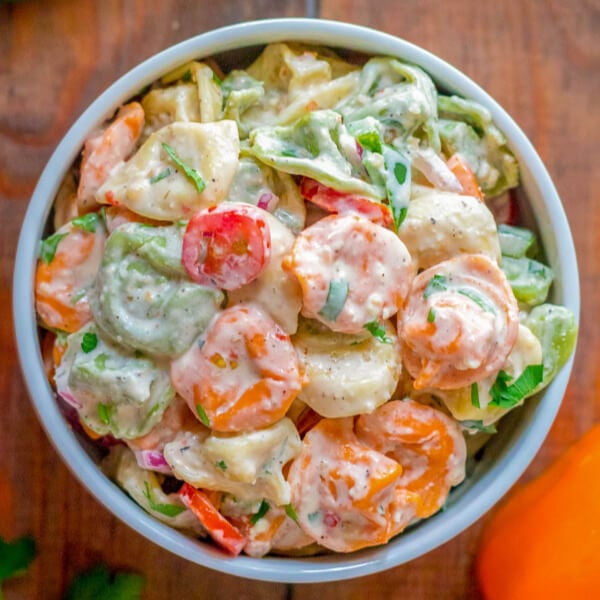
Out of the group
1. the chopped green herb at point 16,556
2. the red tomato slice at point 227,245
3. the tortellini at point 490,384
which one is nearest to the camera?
the red tomato slice at point 227,245

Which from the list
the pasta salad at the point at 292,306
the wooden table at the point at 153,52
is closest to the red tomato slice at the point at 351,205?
the pasta salad at the point at 292,306

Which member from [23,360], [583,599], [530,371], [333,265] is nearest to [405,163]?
[333,265]

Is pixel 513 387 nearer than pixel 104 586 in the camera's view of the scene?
Yes

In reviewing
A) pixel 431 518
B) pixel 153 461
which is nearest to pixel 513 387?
pixel 431 518

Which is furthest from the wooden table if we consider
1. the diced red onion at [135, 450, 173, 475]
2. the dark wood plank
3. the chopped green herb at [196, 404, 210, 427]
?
the chopped green herb at [196, 404, 210, 427]

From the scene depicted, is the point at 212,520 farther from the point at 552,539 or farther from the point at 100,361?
the point at 552,539

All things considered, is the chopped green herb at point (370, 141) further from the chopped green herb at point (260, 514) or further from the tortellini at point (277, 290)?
the chopped green herb at point (260, 514)

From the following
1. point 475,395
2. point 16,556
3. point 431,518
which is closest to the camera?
point 475,395
